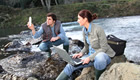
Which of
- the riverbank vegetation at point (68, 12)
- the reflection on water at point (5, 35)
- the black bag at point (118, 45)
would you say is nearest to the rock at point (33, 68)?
the black bag at point (118, 45)

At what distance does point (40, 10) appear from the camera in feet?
118

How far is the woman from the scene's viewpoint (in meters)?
3.27

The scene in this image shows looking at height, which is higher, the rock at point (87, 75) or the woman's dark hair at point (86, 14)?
the woman's dark hair at point (86, 14)

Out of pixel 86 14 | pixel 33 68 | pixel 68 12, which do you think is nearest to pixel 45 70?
pixel 33 68

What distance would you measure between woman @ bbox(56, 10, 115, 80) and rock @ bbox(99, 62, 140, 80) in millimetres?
200

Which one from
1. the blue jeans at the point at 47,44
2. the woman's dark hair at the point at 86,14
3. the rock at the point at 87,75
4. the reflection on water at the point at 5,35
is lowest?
the reflection on water at the point at 5,35

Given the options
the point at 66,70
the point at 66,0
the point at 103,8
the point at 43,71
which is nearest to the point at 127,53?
the point at 43,71

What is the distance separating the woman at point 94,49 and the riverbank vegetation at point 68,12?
27168 mm

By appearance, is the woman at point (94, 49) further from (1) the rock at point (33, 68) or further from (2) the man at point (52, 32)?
(2) the man at point (52, 32)

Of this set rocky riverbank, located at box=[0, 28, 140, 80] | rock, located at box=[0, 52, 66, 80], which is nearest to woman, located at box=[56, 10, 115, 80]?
rocky riverbank, located at box=[0, 28, 140, 80]

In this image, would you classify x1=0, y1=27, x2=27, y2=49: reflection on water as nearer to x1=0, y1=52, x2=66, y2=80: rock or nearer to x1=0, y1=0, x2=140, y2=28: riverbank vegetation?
x1=0, y1=52, x2=66, y2=80: rock

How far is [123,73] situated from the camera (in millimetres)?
2922

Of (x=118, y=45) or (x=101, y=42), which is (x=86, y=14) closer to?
(x=101, y=42)

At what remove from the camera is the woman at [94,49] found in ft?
10.7
